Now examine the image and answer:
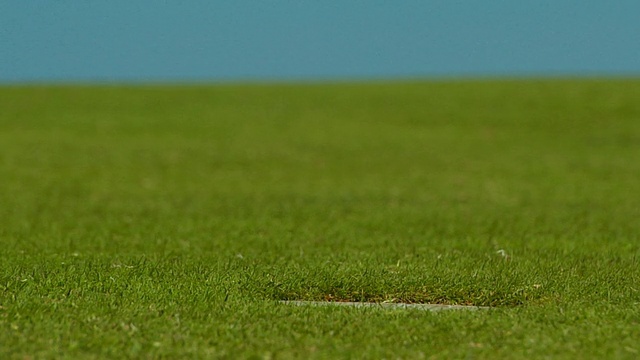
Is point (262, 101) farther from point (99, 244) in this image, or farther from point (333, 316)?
point (333, 316)

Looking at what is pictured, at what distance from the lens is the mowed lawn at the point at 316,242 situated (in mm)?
6387

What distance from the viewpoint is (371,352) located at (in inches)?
239

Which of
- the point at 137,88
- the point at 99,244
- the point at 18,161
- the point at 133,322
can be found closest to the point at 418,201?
the point at 99,244

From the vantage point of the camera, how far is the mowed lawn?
639 cm

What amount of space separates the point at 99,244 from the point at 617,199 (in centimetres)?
989

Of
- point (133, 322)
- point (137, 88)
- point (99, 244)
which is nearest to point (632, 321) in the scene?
point (133, 322)

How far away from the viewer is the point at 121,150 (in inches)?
1090

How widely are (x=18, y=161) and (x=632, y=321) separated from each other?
803 inches

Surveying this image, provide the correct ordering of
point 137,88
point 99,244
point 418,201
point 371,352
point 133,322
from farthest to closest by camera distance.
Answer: point 137,88, point 418,201, point 99,244, point 133,322, point 371,352

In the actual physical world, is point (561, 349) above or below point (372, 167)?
above

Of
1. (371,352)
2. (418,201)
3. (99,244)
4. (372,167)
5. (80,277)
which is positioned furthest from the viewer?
(372,167)

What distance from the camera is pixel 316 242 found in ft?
36.2

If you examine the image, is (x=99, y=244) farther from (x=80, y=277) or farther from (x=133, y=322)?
(x=133, y=322)

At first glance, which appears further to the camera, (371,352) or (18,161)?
(18,161)
